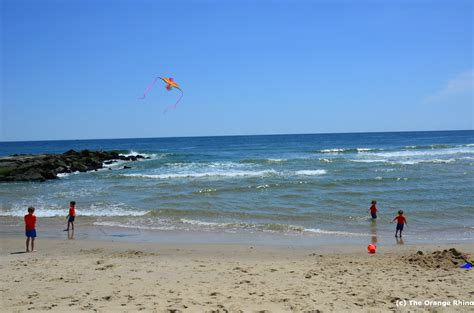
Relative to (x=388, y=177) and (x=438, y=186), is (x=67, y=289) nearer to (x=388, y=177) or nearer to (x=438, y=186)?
(x=438, y=186)

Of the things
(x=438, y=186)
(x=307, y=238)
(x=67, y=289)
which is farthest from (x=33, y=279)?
(x=438, y=186)

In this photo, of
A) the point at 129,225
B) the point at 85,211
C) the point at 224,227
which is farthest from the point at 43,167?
the point at 224,227

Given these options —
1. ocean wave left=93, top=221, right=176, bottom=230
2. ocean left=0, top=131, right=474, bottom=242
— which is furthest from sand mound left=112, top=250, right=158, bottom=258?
ocean wave left=93, top=221, right=176, bottom=230

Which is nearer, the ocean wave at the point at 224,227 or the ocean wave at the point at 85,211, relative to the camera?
the ocean wave at the point at 224,227

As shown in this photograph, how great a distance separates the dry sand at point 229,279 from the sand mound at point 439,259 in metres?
0.02

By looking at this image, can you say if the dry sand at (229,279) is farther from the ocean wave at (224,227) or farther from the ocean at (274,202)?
the ocean at (274,202)

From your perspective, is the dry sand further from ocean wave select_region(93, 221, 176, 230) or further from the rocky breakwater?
the rocky breakwater

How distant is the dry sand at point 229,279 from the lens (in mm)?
6195

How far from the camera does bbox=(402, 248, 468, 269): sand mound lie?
325 inches

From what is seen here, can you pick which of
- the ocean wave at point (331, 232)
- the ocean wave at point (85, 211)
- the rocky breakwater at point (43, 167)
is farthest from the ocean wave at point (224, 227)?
the rocky breakwater at point (43, 167)

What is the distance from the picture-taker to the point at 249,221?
14422 mm

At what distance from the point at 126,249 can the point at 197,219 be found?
4.74 m

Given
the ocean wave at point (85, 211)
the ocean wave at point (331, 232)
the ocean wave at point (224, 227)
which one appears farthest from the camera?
the ocean wave at point (85, 211)

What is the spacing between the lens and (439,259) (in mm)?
8555
